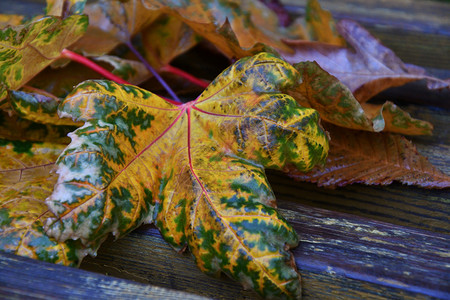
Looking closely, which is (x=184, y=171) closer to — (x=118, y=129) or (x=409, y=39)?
(x=118, y=129)

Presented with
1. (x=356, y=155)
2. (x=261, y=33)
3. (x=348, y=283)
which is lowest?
(x=348, y=283)

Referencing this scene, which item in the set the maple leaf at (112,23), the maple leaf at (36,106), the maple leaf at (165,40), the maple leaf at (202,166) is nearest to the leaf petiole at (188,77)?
the maple leaf at (165,40)

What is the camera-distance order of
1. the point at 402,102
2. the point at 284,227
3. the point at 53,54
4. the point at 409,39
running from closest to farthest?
the point at 284,227, the point at 53,54, the point at 402,102, the point at 409,39

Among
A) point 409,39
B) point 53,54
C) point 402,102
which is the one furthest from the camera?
point 409,39

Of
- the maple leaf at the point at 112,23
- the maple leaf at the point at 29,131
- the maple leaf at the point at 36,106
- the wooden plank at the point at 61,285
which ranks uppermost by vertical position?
the maple leaf at the point at 112,23

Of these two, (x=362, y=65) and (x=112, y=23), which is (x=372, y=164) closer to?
(x=362, y=65)

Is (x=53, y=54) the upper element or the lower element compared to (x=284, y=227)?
upper

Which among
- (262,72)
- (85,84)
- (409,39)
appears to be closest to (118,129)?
(85,84)

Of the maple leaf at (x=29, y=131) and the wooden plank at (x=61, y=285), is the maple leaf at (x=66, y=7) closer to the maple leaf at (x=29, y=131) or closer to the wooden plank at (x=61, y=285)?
the maple leaf at (x=29, y=131)
